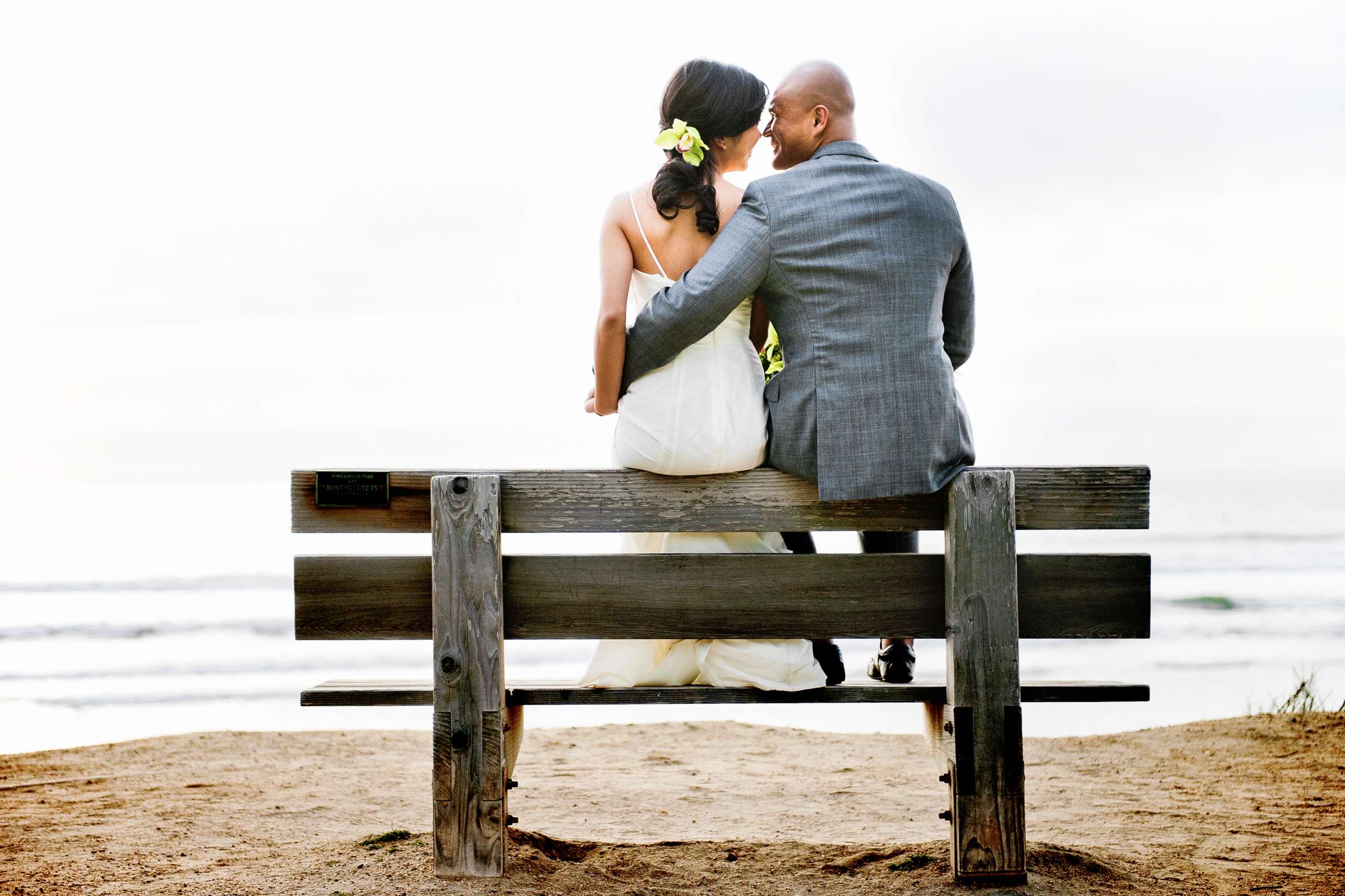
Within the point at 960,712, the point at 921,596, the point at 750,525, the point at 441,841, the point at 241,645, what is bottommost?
the point at 241,645

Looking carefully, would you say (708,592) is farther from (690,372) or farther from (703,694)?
(690,372)

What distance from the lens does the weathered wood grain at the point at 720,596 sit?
2680mm

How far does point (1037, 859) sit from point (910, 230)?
5.89ft

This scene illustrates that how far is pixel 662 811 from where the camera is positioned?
→ 13.8 ft

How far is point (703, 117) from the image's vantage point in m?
2.89

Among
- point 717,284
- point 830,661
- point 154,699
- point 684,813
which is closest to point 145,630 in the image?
point 154,699

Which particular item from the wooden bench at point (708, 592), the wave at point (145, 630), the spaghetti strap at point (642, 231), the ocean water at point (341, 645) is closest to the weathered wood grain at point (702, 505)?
the wooden bench at point (708, 592)

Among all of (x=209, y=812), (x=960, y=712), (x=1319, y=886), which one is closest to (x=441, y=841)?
(x=960, y=712)

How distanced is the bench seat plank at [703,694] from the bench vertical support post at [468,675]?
9 cm

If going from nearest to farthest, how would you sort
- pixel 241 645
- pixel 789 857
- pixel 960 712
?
pixel 960 712 < pixel 789 857 < pixel 241 645

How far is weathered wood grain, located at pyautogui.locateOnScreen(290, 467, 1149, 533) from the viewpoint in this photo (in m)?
2.69

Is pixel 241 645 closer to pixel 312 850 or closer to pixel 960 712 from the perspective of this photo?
pixel 312 850

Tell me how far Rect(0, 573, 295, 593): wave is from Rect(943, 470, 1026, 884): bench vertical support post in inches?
475

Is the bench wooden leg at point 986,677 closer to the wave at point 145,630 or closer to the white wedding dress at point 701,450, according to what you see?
the white wedding dress at point 701,450
